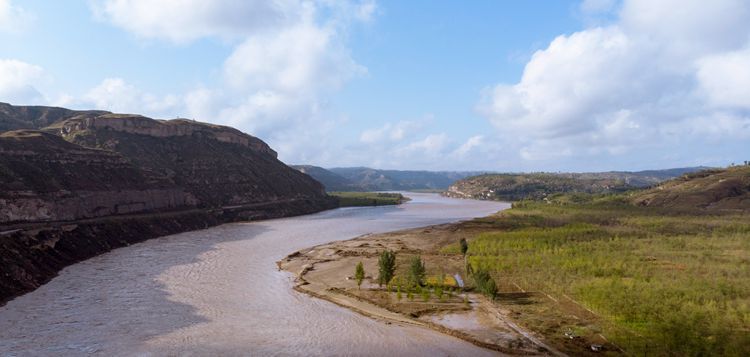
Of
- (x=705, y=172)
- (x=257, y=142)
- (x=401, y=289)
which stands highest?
(x=257, y=142)

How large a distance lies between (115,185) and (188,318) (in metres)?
55.7

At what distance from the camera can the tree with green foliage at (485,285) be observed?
126 ft

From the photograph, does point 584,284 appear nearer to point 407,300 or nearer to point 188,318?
point 407,300

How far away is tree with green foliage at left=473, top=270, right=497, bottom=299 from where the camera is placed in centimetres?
3844

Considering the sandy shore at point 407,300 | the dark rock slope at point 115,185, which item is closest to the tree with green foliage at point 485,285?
the sandy shore at point 407,300

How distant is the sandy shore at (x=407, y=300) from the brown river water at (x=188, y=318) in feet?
4.21

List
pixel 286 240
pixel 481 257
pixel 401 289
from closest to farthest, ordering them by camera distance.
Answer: pixel 401 289 → pixel 481 257 → pixel 286 240

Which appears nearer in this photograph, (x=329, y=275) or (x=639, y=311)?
(x=639, y=311)

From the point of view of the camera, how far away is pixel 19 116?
12988cm

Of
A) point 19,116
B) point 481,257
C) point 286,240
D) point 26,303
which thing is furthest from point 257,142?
point 26,303

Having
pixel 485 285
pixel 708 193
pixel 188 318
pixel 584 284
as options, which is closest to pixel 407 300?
pixel 485 285

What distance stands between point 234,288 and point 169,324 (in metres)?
11.1

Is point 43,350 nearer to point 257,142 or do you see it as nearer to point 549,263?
point 549,263

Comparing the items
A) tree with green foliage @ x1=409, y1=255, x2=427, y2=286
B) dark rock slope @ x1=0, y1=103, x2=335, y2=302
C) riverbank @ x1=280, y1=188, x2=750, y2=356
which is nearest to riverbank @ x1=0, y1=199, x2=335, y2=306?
dark rock slope @ x1=0, y1=103, x2=335, y2=302
